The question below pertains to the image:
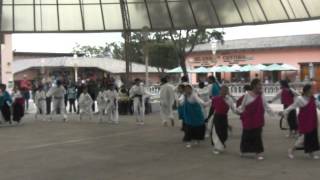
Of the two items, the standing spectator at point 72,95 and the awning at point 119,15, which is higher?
the awning at point 119,15

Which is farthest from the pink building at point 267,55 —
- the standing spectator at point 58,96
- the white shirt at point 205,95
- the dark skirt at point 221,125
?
the dark skirt at point 221,125

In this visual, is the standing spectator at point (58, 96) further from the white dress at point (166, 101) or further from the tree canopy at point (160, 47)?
the tree canopy at point (160, 47)

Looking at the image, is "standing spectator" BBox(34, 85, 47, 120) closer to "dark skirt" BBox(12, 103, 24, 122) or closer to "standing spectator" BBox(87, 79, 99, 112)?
"dark skirt" BBox(12, 103, 24, 122)

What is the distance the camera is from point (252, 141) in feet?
39.2

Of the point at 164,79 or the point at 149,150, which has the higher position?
the point at 164,79

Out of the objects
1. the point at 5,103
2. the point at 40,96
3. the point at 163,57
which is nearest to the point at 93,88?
the point at 40,96

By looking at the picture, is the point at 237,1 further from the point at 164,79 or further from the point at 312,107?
the point at 312,107

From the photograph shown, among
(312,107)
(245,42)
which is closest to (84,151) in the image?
(312,107)

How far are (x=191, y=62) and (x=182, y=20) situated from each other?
136 feet

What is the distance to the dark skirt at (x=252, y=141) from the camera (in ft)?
38.9

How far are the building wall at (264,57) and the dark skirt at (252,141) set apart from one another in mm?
43267

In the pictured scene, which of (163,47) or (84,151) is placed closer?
(84,151)

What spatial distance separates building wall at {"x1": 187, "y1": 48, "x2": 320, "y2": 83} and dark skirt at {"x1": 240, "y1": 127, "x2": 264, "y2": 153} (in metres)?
43.3

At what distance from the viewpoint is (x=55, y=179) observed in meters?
9.77
